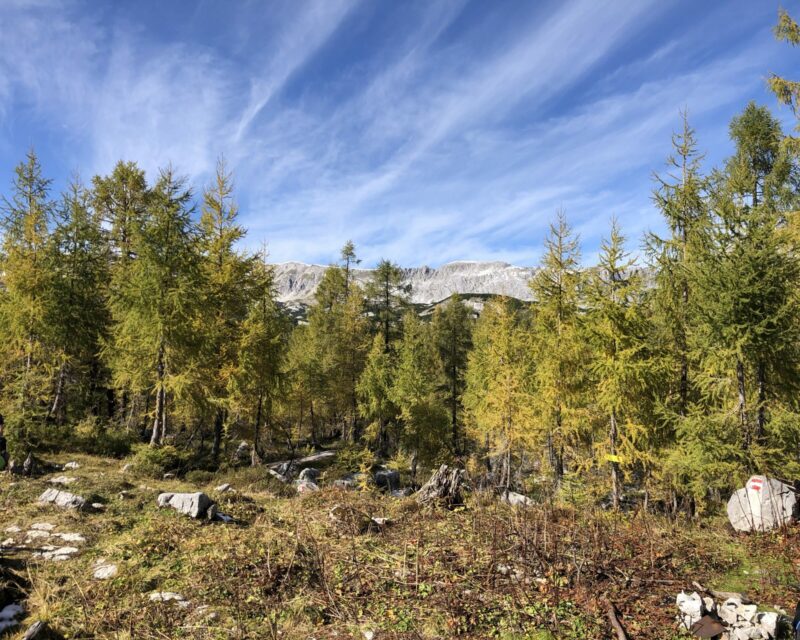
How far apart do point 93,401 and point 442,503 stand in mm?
21164

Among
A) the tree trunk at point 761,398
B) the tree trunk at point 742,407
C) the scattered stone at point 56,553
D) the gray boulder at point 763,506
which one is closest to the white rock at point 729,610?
the gray boulder at point 763,506

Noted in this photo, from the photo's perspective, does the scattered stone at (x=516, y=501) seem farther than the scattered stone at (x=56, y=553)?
Yes

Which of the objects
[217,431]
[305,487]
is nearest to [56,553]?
[305,487]

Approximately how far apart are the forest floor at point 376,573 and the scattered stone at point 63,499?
291mm

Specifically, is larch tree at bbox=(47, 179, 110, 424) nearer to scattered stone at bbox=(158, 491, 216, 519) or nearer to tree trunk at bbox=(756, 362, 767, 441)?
scattered stone at bbox=(158, 491, 216, 519)

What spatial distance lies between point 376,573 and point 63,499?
27.9 feet

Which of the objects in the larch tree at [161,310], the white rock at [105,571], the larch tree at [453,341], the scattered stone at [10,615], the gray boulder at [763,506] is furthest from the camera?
the larch tree at [453,341]

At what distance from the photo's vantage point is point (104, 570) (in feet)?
24.9

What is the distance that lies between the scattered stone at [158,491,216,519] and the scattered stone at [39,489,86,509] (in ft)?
5.76

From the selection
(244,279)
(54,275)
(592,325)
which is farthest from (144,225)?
(592,325)

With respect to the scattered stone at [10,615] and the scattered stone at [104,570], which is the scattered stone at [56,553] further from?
the scattered stone at [10,615]

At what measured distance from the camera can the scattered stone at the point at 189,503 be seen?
1073 cm

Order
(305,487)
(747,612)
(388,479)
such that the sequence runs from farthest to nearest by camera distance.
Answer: (388,479) < (305,487) < (747,612)

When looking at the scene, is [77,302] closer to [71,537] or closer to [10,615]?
[71,537]
